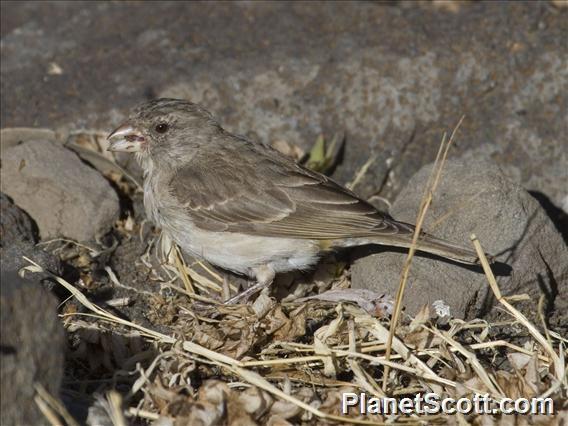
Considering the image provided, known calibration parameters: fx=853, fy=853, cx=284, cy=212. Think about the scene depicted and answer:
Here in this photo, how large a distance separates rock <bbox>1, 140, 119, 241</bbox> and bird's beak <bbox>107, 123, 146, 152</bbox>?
0.53 metres

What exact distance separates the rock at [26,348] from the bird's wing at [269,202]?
1973 mm

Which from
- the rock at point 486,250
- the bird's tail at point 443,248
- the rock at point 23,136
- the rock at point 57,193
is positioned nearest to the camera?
the bird's tail at point 443,248

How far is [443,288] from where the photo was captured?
17.4 ft

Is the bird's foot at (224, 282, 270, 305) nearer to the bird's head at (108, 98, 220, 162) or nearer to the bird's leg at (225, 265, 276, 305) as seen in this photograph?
the bird's leg at (225, 265, 276, 305)

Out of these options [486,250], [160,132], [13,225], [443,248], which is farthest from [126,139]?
[486,250]

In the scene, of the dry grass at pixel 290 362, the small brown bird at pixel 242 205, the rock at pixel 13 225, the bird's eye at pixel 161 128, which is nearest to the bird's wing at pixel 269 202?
the small brown bird at pixel 242 205

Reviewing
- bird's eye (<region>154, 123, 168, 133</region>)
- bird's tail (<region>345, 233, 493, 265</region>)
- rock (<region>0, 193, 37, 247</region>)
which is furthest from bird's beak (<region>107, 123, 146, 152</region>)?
bird's tail (<region>345, 233, 493, 265</region>)

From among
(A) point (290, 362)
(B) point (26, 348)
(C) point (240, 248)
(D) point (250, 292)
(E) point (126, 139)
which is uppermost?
(E) point (126, 139)

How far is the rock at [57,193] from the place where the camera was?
20.0ft

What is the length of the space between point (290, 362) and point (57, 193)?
253 centimetres

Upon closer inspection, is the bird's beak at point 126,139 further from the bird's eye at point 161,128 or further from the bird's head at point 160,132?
the bird's eye at point 161,128

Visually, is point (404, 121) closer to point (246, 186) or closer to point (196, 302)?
point (246, 186)

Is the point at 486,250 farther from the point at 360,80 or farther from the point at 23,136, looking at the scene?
the point at 23,136

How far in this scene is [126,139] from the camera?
19.2 feet
